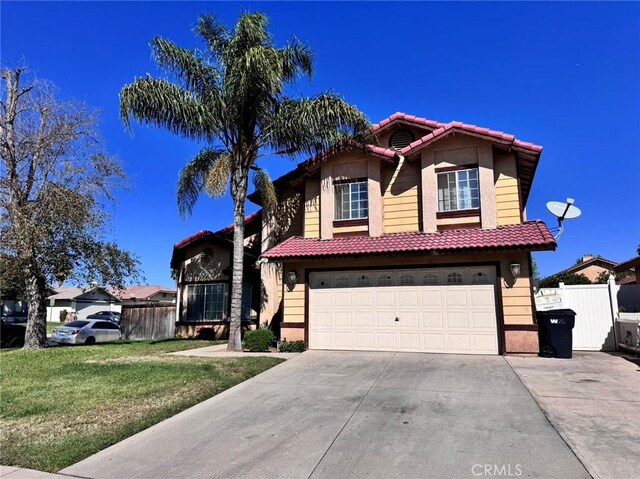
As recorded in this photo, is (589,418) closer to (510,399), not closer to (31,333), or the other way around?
(510,399)

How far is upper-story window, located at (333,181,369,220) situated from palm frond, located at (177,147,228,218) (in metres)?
4.34

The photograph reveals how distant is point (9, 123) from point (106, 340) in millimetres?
11038

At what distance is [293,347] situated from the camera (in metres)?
12.9

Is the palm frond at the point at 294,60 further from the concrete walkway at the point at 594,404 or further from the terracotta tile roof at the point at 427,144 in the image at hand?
the concrete walkway at the point at 594,404

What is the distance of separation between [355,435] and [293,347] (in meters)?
7.45

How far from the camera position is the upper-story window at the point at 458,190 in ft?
42.9

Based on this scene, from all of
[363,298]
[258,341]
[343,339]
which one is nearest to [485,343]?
[363,298]

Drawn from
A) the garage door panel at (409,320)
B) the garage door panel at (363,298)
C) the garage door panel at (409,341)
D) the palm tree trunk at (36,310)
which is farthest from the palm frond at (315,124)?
the palm tree trunk at (36,310)

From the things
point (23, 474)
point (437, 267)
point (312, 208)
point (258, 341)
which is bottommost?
point (23, 474)

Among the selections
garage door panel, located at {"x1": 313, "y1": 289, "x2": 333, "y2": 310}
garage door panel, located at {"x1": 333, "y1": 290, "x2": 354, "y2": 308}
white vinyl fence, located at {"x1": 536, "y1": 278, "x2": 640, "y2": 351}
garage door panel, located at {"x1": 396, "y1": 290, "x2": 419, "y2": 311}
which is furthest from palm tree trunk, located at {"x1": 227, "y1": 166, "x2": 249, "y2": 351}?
white vinyl fence, located at {"x1": 536, "y1": 278, "x2": 640, "y2": 351}

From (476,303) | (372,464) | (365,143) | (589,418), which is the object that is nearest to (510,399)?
(589,418)

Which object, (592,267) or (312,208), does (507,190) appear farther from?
(592,267)

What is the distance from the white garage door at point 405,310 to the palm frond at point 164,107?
19.5 feet

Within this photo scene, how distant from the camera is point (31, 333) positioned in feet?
53.4
